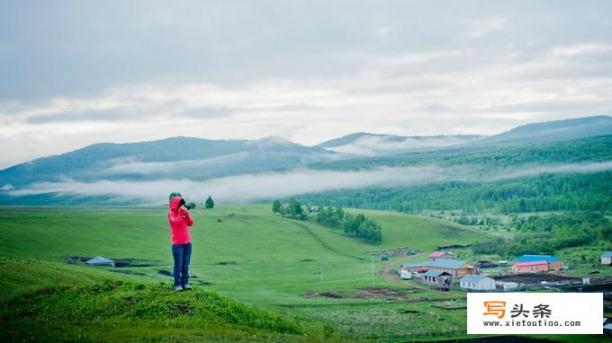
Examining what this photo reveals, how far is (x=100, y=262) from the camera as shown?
112250 mm

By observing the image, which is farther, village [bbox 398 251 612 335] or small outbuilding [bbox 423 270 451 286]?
small outbuilding [bbox 423 270 451 286]

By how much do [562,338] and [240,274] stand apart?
230ft

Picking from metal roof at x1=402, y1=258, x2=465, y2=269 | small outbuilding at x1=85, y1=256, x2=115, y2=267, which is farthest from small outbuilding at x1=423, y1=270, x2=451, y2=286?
small outbuilding at x1=85, y1=256, x2=115, y2=267

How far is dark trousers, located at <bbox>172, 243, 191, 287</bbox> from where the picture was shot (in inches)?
1264

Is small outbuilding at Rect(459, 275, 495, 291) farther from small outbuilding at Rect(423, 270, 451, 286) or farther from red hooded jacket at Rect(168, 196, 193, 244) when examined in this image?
red hooded jacket at Rect(168, 196, 193, 244)

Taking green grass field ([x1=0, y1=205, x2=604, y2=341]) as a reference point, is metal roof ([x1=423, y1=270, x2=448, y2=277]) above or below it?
below

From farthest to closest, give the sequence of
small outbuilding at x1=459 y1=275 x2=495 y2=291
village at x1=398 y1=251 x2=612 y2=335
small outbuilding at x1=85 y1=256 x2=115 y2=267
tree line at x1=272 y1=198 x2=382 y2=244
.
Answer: tree line at x1=272 y1=198 x2=382 y2=244
small outbuilding at x1=85 y1=256 x2=115 y2=267
small outbuilding at x1=459 y1=275 x2=495 y2=291
village at x1=398 y1=251 x2=612 y2=335

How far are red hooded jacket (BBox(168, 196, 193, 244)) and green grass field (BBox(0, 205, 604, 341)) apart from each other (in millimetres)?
3245

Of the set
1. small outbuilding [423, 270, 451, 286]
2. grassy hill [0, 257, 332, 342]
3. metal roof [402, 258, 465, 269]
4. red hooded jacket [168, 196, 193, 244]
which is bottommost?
small outbuilding [423, 270, 451, 286]

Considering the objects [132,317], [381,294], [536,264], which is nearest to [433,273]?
[536,264]

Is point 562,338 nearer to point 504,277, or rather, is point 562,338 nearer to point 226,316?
point 226,316

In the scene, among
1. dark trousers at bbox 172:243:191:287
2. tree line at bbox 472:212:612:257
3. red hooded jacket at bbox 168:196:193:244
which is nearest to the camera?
red hooded jacket at bbox 168:196:193:244

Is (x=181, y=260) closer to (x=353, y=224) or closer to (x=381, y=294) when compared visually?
(x=381, y=294)

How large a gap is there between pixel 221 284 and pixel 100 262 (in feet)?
79.4
